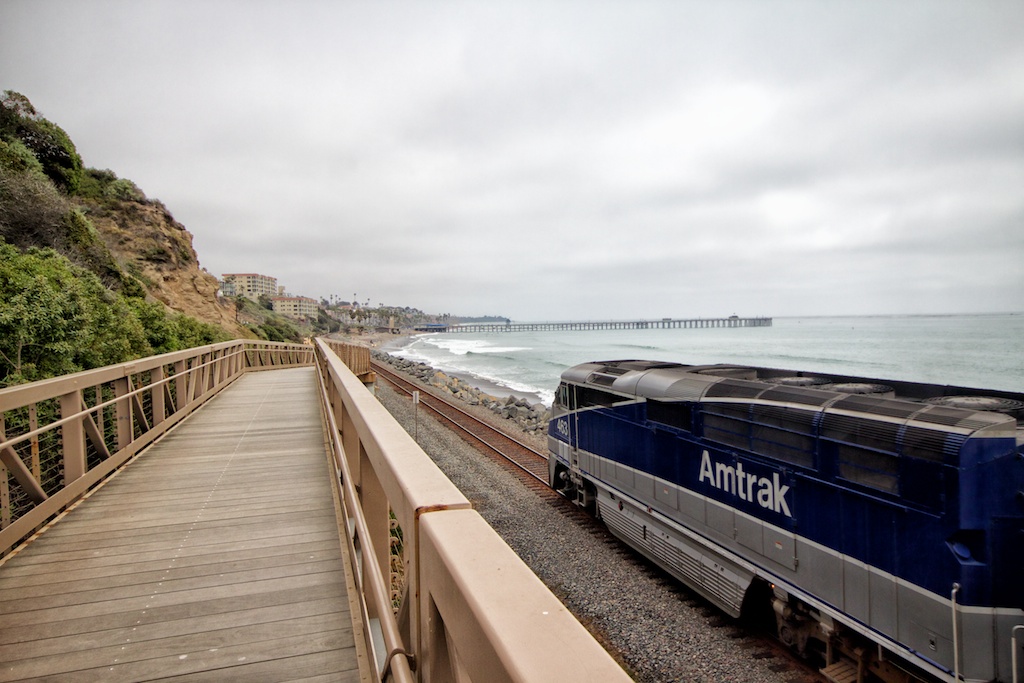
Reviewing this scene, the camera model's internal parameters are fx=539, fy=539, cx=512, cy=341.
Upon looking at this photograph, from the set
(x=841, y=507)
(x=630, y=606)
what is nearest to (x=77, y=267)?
(x=630, y=606)

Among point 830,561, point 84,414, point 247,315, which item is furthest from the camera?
point 247,315

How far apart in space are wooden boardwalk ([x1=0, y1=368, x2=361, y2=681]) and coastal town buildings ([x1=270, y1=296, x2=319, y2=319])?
158467mm

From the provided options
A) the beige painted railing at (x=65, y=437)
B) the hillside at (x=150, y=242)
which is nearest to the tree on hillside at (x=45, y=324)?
the beige painted railing at (x=65, y=437)

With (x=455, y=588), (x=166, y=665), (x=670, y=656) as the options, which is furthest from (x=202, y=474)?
(x=670, y=656)

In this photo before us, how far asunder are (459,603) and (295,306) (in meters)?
176

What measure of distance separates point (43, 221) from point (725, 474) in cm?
2182

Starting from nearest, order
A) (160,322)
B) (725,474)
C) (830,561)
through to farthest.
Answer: (830,561) < (725,474) < (160,322)

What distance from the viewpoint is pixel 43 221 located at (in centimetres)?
1773

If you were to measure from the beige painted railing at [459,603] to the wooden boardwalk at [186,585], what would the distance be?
99 centimetres

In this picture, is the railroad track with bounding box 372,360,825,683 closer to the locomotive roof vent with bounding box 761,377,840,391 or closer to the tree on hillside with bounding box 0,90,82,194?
the locomotive roof vent with bounding box 761,377,840,391

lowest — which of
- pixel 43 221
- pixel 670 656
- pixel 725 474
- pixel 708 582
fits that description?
pixel 670 656

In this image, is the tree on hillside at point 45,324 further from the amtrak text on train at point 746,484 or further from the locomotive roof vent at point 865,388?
the locomotive roof vent at point 865,388

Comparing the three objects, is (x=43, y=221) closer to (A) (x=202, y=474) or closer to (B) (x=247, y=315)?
(A) (x=202, y=474)

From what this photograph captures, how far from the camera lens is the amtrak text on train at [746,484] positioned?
6824mm
